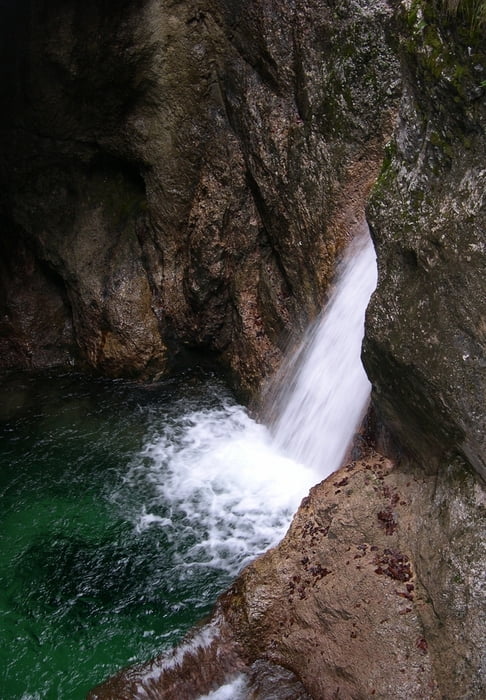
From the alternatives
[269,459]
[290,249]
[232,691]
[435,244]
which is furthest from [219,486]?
[435,244]

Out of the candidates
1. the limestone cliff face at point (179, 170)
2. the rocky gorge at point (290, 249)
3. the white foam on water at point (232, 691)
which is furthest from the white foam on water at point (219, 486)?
the white foam on water at point (232, 691)

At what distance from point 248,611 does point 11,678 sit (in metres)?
2.04

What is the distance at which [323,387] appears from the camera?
292 inches

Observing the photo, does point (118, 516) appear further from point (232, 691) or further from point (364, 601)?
point (364, 601)

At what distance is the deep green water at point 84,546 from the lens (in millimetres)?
5594

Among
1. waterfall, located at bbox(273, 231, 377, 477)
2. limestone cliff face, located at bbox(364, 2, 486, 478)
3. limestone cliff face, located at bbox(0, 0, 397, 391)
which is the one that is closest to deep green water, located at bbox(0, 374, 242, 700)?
limestone cliff face, located at bbox(0, 0, 397, 391)

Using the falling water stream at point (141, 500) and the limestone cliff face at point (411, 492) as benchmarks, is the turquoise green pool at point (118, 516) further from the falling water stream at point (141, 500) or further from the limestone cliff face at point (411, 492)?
the limestone cliff face at point (411, 492)

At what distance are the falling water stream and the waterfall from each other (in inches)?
0.8

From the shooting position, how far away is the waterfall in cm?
693

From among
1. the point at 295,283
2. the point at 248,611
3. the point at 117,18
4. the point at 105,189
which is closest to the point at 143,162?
the point at 105,189

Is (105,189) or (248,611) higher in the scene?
(105,189)

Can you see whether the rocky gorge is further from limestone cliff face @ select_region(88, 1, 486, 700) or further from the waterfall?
the waterfall

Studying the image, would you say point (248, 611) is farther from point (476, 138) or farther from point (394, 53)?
point (394, 53)

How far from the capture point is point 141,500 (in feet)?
24.4
